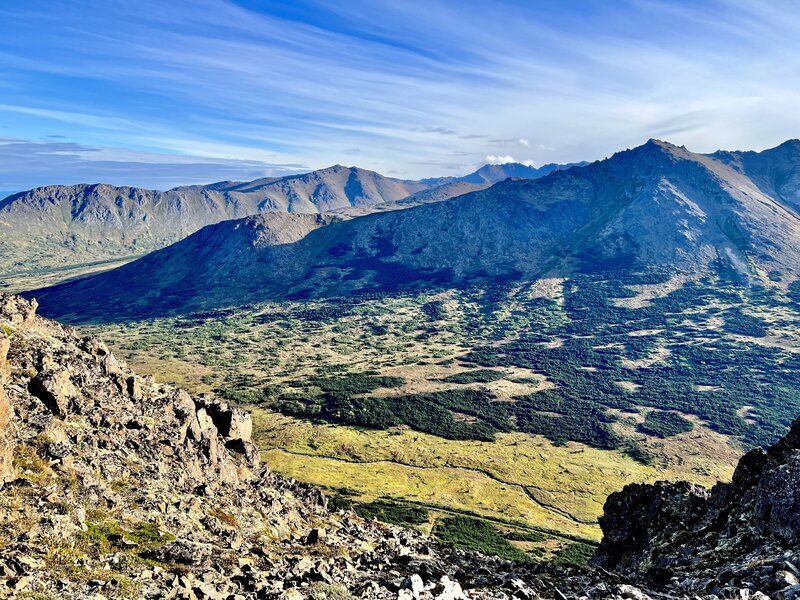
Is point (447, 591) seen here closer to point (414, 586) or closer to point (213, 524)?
point (414, 586)

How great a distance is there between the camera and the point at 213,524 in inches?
2034

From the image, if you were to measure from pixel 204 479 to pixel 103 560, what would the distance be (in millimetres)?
29860

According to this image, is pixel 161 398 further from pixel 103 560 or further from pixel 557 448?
pixel 557 448

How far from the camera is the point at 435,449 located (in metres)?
188

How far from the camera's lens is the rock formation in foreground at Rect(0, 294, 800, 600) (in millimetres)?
35500

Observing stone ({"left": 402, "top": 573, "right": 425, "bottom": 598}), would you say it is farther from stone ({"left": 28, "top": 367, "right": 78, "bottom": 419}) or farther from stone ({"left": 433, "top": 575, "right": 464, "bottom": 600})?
stone ({"left": 28, "top": 367, "right": 78, "bottom": 419})

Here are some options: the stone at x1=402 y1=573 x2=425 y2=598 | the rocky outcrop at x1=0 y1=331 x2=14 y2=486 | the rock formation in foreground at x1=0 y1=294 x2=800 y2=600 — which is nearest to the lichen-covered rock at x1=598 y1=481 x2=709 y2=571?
the rock formation in foreground at x1=0 y1=294 x2=800 y2=600

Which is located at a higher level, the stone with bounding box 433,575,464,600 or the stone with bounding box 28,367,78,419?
the stone with bounding box 28,367,78,419

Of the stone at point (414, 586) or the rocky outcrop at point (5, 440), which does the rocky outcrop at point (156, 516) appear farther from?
the rocky outcrop at point (5, 440)

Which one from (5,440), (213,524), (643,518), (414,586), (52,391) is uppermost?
(52,391)

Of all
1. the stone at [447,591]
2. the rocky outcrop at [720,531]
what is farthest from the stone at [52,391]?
the rocky outcrop at [720,531]

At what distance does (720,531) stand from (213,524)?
4853 centimetres

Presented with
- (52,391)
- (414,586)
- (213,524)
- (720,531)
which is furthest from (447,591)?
(52,391)

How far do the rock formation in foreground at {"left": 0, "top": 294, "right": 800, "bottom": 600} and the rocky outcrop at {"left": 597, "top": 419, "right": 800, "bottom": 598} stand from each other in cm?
18
